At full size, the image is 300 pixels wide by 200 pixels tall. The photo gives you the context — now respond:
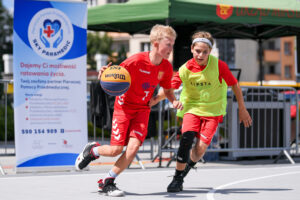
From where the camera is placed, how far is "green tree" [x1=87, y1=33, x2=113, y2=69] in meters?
62.0

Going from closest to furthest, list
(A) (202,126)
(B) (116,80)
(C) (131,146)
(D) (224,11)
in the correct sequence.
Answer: (B) (116,80), (C) (131,146), (A) (202,126), (D) (224,11)

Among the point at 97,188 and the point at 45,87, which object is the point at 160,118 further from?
the point at 97,188

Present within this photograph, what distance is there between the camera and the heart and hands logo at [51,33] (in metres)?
9.86

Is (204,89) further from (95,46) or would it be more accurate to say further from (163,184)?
(95,46)

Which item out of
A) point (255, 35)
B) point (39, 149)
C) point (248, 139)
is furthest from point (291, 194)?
point (255, 35)

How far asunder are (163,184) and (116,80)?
2.01 meters

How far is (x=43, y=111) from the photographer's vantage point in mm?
9984

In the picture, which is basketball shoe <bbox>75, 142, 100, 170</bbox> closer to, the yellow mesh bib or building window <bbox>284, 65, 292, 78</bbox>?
the yellow mesh bib

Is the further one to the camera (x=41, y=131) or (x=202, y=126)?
(x=41, y=131)

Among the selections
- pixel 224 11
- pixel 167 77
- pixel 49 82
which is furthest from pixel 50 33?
pixel 224 11

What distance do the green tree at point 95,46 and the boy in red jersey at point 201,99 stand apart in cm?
5392

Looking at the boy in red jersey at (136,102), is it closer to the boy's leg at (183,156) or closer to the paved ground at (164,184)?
the paved ground at (164,184)

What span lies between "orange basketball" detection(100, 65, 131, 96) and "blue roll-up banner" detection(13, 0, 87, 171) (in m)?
2.71

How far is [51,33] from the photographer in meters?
9.88
